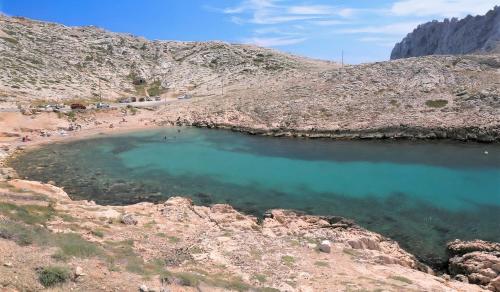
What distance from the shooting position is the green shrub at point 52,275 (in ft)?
46.4

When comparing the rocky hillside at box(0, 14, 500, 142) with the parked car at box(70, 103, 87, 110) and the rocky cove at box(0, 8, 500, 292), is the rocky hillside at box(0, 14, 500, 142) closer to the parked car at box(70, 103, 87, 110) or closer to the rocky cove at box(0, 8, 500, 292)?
the rocky cove at box(0, 8, 500, 292)

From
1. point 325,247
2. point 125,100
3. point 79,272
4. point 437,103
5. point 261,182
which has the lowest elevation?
point 325,247

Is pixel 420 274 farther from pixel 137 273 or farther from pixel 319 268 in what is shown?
pixel 137 273

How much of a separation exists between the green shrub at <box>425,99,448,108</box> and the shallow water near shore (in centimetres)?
1331

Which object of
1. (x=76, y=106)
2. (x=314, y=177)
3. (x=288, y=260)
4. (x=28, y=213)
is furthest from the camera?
(x=76, y=106)

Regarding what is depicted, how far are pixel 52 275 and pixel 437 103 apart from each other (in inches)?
2970

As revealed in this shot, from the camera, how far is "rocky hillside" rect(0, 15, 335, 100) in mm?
105000

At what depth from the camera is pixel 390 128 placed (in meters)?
71.7

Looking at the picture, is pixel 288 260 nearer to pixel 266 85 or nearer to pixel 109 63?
pixel 266 85

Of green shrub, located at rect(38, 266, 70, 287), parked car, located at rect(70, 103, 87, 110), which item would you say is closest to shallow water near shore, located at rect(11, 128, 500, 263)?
parked car, located at rect(70, 103, 87, 110)

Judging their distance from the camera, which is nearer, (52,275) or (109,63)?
(52,275)

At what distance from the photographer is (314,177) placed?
46.6m

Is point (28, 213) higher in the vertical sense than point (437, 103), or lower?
lower

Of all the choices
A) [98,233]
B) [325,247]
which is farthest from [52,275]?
[325,247]
